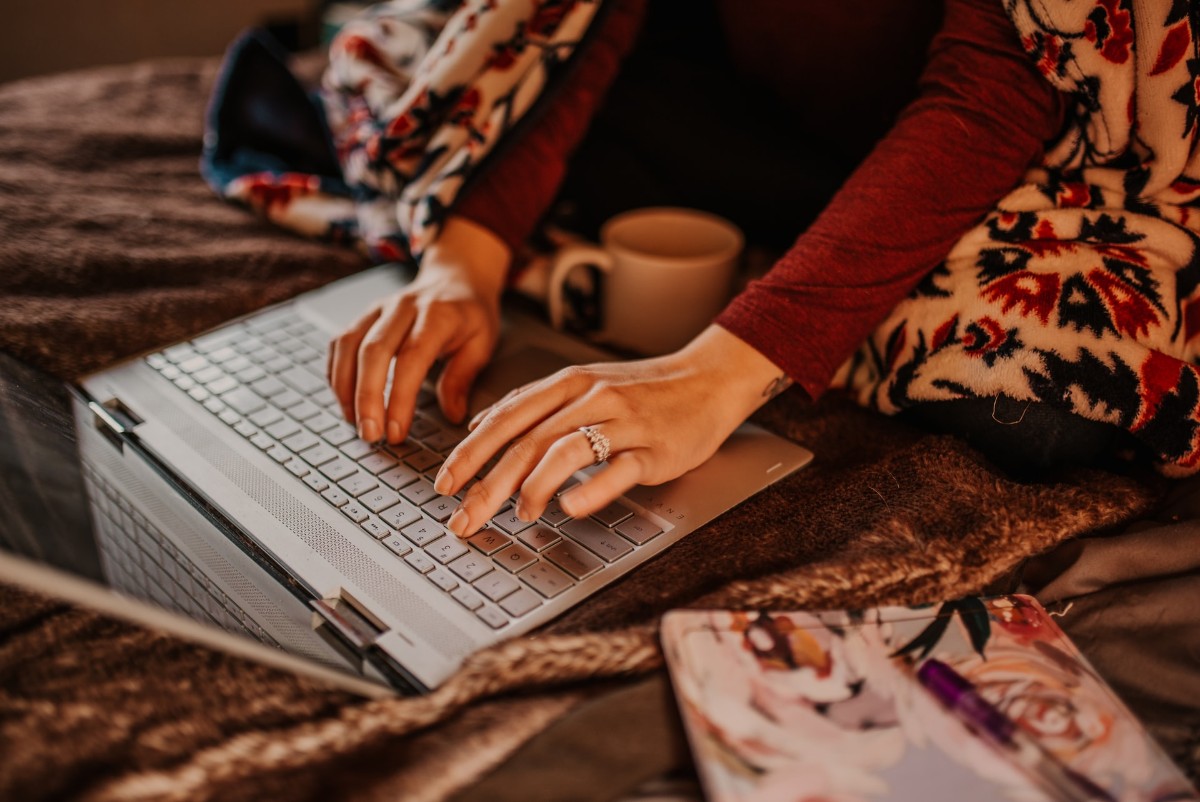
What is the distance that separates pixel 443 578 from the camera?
538mm

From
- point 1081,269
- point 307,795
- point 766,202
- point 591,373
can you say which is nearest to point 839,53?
point 766,202

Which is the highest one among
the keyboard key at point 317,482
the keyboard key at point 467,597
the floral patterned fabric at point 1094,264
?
the floral patterned fabric at point 1094,264

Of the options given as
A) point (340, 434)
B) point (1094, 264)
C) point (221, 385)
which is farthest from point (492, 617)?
point (1094, 264)

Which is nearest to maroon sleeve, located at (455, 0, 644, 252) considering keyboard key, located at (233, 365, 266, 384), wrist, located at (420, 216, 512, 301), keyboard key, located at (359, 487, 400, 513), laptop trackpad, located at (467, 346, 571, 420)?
wrist, located at (420, 216, 512, 301)

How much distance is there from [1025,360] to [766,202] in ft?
1.30

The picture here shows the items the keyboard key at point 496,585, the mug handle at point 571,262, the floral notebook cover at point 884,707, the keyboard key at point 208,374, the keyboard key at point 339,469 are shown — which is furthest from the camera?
the mug handle at point 571,262

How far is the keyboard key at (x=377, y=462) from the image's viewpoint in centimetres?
64

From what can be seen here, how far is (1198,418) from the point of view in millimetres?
624

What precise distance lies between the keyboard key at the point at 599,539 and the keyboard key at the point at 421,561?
89 millimetres

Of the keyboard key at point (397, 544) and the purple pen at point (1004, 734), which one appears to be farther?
the keyboard key at point (397, 544)

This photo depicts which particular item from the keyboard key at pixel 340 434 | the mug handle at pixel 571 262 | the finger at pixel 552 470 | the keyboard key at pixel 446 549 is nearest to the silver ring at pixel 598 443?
the finger at pixel 552 470

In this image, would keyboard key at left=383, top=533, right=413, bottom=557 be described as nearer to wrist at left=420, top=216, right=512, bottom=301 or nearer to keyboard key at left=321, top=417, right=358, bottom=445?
keyboard key at left=321, top=417, right=358, bottom=445

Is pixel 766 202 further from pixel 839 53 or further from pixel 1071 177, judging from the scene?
pixel 1071 177

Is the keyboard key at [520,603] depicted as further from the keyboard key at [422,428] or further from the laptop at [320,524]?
the keyboard key at [422,428]
